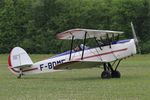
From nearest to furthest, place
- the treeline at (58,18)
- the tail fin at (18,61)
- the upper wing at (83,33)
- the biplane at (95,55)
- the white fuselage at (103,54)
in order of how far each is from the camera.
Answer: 1. the upper wing at (83,33)
2. the biplane at (95,55)
3. the white fuselage at (103,54)
4. the tail fin at (18,61)
5. the treeline at (58,18)

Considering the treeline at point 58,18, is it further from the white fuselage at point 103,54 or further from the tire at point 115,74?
the tire at point 115,74

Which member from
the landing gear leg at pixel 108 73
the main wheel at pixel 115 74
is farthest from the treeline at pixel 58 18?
the main wheel at pixel 115 74

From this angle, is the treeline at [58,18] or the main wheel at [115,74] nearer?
the main wheel at [115,74]

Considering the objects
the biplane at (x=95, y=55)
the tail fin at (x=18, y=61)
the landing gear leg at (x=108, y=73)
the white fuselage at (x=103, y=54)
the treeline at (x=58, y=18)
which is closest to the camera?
the landing gear leg at (x=108, y=73)

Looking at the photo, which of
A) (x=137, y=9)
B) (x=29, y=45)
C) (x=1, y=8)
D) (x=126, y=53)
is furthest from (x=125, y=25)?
(x=126, y=53)

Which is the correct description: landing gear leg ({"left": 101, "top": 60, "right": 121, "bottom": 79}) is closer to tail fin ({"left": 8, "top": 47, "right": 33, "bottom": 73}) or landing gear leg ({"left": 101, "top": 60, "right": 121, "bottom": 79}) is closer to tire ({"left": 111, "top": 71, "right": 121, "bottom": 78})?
tire ({"left": 111, "top": 71, "right": 121, "bottom": 78})

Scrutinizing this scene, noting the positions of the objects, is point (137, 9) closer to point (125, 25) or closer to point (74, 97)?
point (125, 25)

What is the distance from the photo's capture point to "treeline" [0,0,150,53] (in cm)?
7144

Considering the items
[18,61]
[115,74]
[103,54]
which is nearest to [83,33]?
[103,54]

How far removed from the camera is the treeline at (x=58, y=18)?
71.4 meters

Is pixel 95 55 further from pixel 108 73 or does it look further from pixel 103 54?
pixel 108 73

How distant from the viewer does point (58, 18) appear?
73.5 metres

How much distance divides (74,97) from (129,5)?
62.5 metres

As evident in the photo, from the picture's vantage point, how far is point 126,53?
77.5ft
